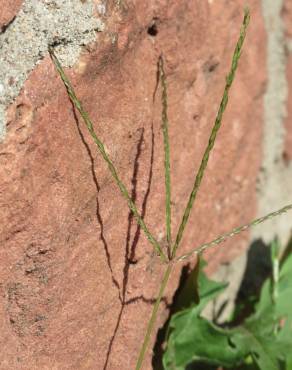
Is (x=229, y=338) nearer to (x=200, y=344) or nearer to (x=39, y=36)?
(x=200, y=344)

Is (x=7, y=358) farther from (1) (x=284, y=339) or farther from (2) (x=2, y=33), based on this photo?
(1) (x=284, y=339)

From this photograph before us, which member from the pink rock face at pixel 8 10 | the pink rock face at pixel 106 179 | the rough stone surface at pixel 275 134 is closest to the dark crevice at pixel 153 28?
the pink rock face at pixel 106 179

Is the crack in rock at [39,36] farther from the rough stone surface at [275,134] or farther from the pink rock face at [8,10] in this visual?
the rough stone surface at [275,134]

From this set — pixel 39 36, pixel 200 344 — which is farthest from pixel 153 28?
pixel 200 344

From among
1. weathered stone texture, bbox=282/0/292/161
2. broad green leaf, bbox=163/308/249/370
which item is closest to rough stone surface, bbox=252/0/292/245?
weathered stone texture, bbox=282/0/292/161

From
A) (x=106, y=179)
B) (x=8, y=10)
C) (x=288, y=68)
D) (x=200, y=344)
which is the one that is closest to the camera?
(x=8, y=10)

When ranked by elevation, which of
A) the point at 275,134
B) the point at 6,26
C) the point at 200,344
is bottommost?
the point at 200,344

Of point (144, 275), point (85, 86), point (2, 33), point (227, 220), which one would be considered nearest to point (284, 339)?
point (227, 220)
